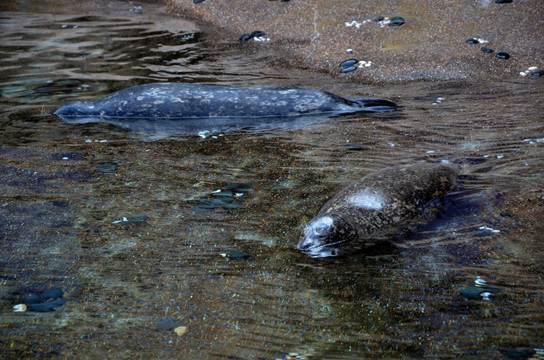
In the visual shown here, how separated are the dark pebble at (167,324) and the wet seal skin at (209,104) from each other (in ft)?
11.2

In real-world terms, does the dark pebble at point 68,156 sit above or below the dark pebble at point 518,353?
above

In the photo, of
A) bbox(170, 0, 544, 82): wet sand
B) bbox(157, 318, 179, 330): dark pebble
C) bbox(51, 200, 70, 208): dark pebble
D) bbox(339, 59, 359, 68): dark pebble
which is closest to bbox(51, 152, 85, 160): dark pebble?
bbox(51, 200, 70, 208): dark pebble

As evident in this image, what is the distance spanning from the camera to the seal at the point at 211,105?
18.8 feet

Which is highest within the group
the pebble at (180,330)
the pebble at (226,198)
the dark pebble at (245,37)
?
the dark pebble at (245,37)

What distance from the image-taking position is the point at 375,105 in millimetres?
5641

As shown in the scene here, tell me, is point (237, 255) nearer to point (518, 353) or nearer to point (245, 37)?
point (518, 353)

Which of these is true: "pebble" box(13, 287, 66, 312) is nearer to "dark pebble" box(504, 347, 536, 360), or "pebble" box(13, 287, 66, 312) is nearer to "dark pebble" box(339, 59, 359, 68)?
"dark pebble" box(504, 347, 536, 360)

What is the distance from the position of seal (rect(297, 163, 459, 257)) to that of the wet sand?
3010 mm

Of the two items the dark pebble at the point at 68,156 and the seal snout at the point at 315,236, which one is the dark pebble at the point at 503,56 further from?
the dark pebble at the point at 68,156

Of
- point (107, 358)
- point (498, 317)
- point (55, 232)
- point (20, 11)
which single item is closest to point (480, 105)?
point (498, 317)

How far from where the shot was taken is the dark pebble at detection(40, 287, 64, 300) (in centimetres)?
271

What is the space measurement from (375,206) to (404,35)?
4.39 meters

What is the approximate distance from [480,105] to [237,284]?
3.65 metres

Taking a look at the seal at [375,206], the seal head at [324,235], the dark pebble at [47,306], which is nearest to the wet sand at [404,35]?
the seal at [375,206]
